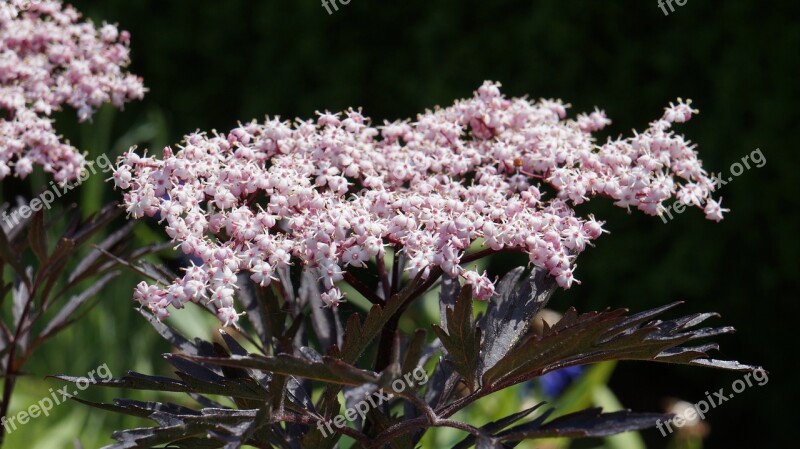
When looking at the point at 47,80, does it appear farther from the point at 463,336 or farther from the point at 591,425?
the point at 591,425

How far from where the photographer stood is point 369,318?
130 cm

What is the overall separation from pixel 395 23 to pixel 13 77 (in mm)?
3483

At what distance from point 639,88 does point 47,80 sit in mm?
3455

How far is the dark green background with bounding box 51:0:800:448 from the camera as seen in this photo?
444 cm

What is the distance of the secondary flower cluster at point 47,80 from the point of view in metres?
1.78

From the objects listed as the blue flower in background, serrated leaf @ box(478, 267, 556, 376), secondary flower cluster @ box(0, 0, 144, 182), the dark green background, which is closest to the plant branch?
serrated leaf @ box(478, 267, 556, 376)

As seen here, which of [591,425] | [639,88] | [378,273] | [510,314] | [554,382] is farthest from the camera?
[639,88]

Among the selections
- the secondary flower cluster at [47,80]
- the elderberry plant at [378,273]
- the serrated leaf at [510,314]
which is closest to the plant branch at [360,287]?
the elderberry plant at [378,273]

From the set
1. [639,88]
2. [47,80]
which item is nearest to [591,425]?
[47,80]

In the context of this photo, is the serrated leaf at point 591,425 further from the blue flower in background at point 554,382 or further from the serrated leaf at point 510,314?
the blue flower in background at point 554,382

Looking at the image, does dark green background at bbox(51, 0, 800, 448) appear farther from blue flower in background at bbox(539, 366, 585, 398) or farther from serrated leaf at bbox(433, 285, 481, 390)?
serrated leaf at bbox(433, 285, 481, 390)

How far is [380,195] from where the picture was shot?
146 cm

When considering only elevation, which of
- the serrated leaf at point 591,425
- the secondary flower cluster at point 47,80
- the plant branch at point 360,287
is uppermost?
the secondary flower cluster at point 47,80

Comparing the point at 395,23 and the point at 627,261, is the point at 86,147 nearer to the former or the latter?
the point at 395,23
